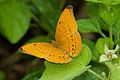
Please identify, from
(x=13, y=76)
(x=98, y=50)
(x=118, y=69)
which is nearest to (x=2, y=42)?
(x=13, y=76)

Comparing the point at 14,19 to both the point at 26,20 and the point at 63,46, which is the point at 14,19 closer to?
the point at 26,20

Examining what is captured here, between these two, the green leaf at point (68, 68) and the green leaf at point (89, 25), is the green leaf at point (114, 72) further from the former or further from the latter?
the green leaf at point (89, 25)

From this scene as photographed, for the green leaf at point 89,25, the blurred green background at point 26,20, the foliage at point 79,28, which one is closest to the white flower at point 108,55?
the foliage at point 79,28

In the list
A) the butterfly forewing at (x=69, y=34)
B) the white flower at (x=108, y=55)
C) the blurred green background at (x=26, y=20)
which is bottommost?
the blurred green background at (x=26, y=20)

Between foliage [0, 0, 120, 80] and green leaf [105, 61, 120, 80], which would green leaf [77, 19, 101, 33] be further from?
green leaf [105, 61, 120, 80]

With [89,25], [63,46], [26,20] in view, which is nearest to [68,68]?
[63,46]

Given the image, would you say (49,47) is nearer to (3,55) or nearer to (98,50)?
(98,50)
